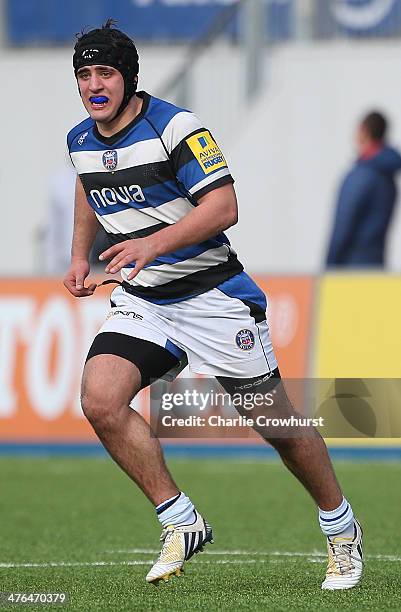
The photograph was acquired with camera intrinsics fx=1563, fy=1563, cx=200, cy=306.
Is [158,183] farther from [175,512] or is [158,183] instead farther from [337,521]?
[337,521]

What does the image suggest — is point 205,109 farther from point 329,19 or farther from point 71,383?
point 71,383

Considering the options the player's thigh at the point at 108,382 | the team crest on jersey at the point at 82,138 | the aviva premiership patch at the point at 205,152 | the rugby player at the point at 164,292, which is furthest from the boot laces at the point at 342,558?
the team crest on jersey at the point at 82,138

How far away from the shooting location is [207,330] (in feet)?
20.1

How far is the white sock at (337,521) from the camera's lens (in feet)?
20.4

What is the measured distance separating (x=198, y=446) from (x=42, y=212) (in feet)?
24.0

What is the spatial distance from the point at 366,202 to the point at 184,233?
7.07m

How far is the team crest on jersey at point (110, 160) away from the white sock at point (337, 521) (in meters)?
1.61

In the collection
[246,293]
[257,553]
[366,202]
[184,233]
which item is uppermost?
[184,233]

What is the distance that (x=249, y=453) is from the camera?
1179 centimetres

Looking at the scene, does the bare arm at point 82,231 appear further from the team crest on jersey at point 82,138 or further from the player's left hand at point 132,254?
the player's left hand at point 132,254

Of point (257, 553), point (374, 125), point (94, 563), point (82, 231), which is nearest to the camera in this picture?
point (82, 231)

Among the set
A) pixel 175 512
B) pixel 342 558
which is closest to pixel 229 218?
pixel 175 512

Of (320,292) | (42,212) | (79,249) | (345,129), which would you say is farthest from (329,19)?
(79,249)

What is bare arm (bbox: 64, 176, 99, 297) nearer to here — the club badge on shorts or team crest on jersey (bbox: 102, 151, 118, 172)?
team crest on jersey (bbox: 102, 151, 118, 172)
